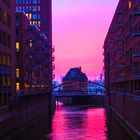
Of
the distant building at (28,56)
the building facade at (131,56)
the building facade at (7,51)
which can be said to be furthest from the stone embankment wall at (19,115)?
the building facade at (131,56)

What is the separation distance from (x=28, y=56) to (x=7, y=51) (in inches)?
1378

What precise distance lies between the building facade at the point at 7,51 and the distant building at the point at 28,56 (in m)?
11.6

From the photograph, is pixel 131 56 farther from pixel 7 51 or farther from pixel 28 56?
pixel 28 56

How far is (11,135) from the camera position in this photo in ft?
194

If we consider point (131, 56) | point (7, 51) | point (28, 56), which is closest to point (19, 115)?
point (7, 51)

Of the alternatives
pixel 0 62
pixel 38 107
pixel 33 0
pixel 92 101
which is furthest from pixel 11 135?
pixel 92 101

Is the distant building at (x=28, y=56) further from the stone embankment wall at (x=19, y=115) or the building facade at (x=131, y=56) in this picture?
the building facade at (x=131, y=56)

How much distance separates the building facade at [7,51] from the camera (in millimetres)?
66188

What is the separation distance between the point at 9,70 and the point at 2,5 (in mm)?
10029

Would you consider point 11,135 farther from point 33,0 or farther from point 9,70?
point 33,0

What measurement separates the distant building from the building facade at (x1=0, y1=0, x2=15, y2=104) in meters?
11.6

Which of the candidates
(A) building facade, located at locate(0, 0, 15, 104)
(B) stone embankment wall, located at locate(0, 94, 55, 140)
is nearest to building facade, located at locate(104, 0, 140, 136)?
(B) stone embankment wall, located at locate(0, 94, 55, 140)

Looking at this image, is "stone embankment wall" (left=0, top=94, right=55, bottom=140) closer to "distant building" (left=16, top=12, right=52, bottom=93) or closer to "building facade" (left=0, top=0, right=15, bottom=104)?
"building facade" (left=0, top=0, right=15, bottom=104)

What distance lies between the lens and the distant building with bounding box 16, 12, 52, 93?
97438mm
